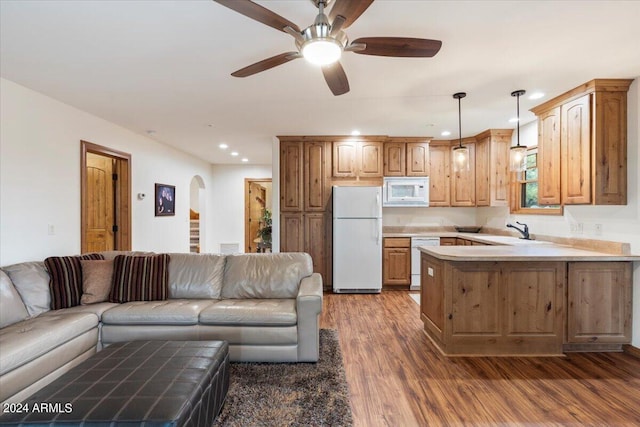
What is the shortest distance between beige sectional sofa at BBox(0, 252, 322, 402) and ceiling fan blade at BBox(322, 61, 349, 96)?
1686 millimetres

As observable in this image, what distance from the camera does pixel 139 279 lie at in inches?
113

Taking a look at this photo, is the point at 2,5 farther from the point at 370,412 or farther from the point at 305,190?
the point at 305,190

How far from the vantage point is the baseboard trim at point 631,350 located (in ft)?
8.79

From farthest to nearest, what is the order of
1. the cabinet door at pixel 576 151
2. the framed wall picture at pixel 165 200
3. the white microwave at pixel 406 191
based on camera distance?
1. the framed wall picture at pixel 165 200
2. the white microwave at pixel 406 191
3. the cabinet door at pixel 576 151

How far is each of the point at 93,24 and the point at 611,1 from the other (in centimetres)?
320

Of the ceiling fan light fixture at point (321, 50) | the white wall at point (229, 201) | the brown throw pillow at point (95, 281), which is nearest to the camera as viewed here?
the ceiling fan light fixture at point (321, 50)

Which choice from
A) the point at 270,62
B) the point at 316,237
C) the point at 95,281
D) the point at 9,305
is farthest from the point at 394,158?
the point at 9,305

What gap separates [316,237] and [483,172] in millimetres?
2933

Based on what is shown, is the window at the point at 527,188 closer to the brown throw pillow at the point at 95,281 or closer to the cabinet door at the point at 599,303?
the cabinet door at the point at 599,303

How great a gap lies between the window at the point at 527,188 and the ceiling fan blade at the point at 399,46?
10.6ft

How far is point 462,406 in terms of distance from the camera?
199 centimetres

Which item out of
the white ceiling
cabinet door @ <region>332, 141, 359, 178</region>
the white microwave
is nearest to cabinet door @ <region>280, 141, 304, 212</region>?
cabinet door @ <region>332, 141, 359, 178</region>

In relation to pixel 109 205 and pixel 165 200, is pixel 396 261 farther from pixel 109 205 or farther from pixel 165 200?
pixel 109 205

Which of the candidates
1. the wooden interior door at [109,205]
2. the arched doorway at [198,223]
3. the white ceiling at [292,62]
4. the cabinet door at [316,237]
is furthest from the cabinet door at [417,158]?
the arched doorway at [198,223]
